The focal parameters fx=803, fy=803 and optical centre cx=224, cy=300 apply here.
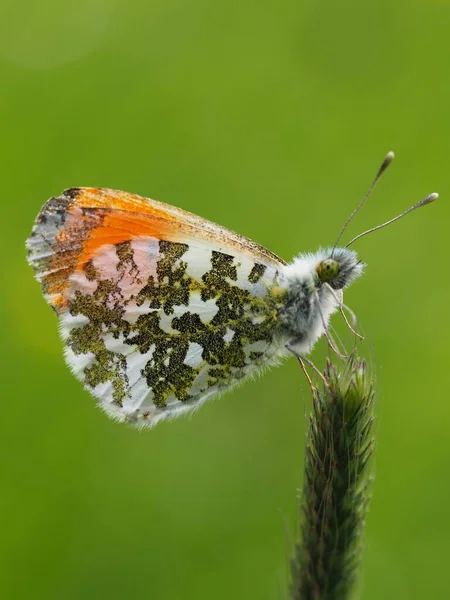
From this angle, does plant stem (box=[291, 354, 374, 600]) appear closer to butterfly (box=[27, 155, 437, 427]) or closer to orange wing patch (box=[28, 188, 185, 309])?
butterfly (box=[27, 155, 437, 427])

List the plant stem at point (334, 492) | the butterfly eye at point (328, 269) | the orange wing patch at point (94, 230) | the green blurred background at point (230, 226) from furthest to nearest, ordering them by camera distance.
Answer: the green blurred background at point (230, 226), the orange wing patch at point (94, 230), the butterfly eye at point (328, 269), the plant stem at point (334, 492)

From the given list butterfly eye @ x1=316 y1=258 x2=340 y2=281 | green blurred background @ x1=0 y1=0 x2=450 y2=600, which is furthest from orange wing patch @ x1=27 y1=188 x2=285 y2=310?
green blurred background @ x1=0 y1=0 x2=450 y2=600

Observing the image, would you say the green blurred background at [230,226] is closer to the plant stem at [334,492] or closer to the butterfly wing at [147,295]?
the butterfly wing at [147,295]

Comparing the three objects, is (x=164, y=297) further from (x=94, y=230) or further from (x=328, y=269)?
(x=328, y=269)

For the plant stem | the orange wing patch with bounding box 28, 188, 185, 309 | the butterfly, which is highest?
the orange wing patch with bounding box 28, 188, 185, 309

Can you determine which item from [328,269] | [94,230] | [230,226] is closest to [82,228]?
[94,230]

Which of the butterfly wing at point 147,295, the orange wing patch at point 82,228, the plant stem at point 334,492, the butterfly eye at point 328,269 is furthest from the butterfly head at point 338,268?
the plant stem at point 334,492

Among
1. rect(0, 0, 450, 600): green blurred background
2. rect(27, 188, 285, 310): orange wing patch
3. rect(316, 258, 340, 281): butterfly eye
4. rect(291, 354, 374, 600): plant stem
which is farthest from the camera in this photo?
rect(0, 0, 450, 600): green blurred background

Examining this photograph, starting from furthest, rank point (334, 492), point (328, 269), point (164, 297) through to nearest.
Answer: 1. point (164, 297)
2. point (328, 269)
3. point (334, 492)
